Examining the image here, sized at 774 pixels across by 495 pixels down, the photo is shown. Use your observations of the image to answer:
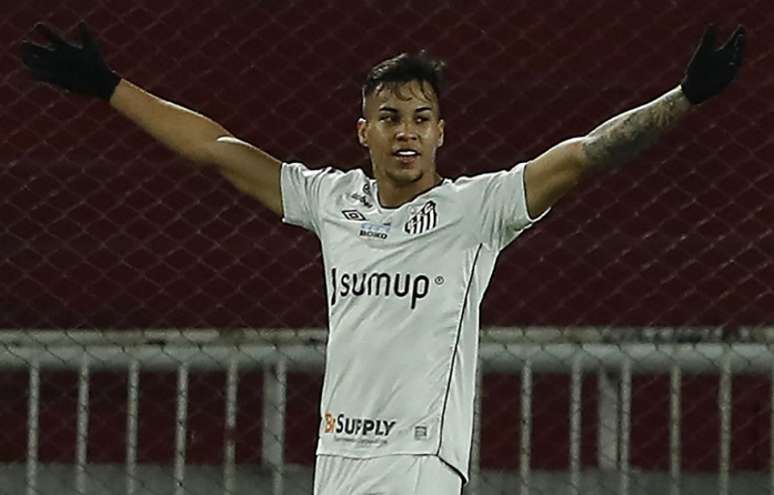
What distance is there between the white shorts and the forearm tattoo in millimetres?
683

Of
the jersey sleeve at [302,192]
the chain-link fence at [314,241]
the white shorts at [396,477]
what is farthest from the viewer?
the chain-link fence at [314,241]

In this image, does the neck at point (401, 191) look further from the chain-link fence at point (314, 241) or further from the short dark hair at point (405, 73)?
the chain-link fence at point (314, 241)

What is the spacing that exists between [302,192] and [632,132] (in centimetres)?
78

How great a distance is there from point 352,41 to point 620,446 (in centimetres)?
158

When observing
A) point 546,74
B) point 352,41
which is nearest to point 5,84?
point 352,41

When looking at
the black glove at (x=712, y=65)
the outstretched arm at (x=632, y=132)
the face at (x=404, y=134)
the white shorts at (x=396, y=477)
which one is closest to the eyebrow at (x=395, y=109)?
the face at (x=404, y=134)

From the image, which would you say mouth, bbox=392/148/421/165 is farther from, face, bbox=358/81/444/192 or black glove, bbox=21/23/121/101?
black glove, bbox=21/23/121/101

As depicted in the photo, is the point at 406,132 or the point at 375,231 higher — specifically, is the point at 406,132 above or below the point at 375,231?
above

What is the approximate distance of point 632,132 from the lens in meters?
3.73

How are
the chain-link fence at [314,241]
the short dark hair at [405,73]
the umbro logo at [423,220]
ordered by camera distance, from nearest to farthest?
1. the umbro logo at [423,220]
2. the short dark hair at [405,73]
3. the chain-link fence at [314,241]

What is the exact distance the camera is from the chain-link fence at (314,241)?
6.12m

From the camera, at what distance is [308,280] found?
6230 millimetres

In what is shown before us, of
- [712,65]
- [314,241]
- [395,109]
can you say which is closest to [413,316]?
[395,109]

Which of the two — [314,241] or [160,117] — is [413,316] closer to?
[160,117]
